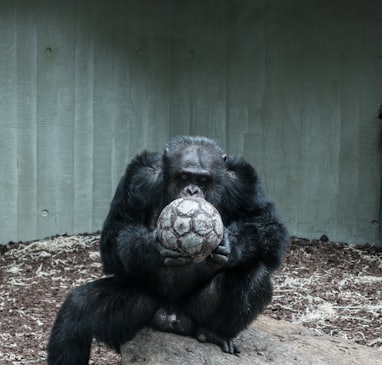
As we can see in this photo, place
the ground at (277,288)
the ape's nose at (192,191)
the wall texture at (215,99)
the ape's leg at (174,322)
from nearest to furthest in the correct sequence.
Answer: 1. the ape's nose at (192,191)
2. the ape's leg at (174,322)
3. the ground at (277,288)
4. the wall texture at (215,99)

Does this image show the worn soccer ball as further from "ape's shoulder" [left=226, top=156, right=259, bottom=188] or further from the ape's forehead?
"ape's shoulder" [left=226, top=156, right=259, bottom=188]

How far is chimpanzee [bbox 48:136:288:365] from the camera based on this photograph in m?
3.73

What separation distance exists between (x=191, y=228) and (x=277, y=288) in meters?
3.26

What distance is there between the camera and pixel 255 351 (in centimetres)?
391

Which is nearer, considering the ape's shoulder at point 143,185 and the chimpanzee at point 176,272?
the chimpanzee at point 176,272

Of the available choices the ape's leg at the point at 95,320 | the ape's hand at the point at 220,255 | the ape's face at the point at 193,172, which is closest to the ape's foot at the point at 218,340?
the ape's leg at the point at 95,320

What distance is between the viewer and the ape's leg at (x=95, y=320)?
3.73 m

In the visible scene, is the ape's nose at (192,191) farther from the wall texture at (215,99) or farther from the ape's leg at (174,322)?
the wall texture at (215,99)

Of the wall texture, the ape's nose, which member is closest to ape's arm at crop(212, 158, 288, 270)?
the ape's nose

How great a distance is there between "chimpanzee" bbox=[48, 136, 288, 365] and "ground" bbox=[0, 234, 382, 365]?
1.09m

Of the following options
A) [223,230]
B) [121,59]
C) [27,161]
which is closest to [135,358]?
[223,230]

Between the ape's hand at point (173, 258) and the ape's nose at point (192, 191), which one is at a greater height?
the ape's nose at point (192, 191)

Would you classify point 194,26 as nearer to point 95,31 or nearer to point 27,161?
point 95,31

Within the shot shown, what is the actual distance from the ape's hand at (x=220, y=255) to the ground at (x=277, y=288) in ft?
5.25
